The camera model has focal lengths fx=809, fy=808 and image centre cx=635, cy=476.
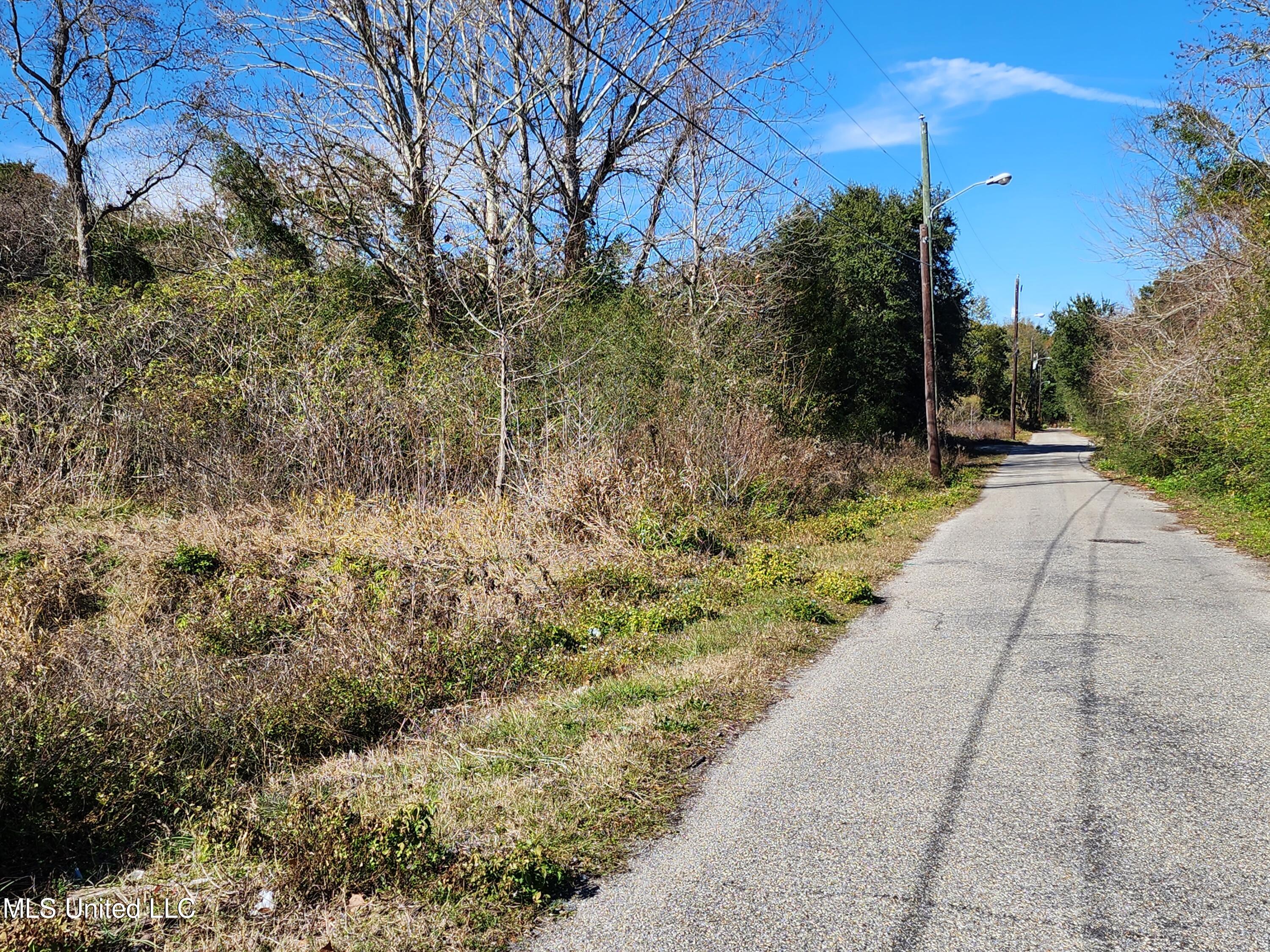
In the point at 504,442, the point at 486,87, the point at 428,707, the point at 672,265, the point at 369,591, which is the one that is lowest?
the point at 428,707

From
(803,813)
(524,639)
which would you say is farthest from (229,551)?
(803,813)

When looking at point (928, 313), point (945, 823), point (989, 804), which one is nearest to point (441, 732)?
point (945, 823)

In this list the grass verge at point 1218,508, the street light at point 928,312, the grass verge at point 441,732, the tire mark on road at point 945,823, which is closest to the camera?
the tire mark on road at point 945,823

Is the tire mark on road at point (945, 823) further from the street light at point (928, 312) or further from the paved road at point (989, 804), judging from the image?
the street light at point (928, 312)

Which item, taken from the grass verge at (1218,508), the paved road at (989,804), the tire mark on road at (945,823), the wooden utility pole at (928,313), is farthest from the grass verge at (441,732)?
the wooden utility pole at (928,313)

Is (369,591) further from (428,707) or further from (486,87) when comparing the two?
(486,87)

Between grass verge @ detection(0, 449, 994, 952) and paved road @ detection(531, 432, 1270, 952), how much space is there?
1.31ft

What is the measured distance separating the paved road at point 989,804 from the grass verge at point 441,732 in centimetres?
40

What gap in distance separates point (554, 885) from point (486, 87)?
62.8 ft

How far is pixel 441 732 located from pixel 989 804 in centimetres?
331

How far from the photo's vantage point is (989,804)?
3.87 m

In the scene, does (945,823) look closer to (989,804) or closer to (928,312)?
(989,804)

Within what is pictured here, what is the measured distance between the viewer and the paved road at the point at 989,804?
2.98m

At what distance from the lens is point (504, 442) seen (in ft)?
36.7
